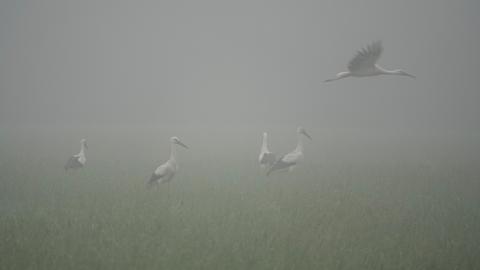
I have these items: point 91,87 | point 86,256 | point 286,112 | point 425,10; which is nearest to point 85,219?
point 86,256

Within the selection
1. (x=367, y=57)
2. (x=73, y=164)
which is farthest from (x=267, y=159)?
(x=73, y=164)

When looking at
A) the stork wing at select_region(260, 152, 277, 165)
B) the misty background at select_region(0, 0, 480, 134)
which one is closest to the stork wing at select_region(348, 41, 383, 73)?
the stork wing at select_region(260, 152, 277, 165)

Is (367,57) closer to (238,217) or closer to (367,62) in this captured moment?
(367,62)

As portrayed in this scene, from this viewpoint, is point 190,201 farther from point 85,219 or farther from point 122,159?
point 122,159

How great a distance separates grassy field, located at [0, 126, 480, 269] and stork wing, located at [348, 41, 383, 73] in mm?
2930

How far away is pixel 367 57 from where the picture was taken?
27.5ft

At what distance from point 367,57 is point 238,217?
4.18 meters

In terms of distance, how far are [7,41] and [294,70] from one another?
180 feet

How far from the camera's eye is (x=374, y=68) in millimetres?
8805

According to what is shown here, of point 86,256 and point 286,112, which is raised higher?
point 286,112

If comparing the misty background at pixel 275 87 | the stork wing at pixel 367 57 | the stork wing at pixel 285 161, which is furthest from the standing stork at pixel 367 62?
the misty background at pixel 275 87

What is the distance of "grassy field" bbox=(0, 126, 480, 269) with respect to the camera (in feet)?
18.0

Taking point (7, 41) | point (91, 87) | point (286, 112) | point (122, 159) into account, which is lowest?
point (122, 159)

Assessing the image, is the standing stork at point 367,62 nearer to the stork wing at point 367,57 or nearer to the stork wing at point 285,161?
the stork wing at point 367,57
